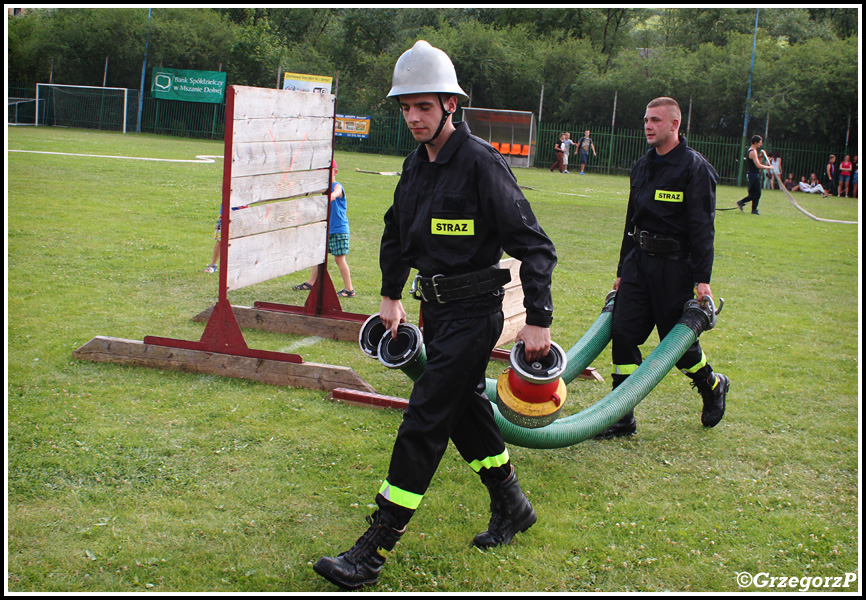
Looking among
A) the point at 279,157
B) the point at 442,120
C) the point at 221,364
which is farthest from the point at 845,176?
the point at 442,120

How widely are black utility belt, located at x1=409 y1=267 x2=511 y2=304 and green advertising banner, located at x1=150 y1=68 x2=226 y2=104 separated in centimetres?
3920

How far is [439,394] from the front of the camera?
11.1ft

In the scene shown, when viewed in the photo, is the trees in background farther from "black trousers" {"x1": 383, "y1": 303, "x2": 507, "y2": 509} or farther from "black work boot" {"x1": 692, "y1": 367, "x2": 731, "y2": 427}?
"black trousers" {"x1": 383, "y1": 303, "x2": 507, "y2": 509}

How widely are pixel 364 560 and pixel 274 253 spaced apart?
149 inches

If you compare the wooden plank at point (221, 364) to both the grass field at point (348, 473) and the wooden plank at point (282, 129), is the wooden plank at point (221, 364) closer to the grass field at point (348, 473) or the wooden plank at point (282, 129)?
the grass field at point (348, 473)

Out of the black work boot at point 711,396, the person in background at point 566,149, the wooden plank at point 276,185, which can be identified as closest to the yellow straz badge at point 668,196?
the black work boot at point 711,396

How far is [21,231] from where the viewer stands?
1067cm

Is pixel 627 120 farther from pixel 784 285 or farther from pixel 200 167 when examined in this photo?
pixel 784 285

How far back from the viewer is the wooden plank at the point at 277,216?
6129 mm

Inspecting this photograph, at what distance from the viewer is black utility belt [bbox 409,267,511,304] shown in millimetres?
3389

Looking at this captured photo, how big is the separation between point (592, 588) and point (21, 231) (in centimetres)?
984

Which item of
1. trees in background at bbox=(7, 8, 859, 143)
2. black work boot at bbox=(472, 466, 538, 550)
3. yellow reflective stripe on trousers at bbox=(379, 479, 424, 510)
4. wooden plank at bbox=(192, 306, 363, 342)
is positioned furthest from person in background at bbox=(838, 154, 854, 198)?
yellow reflective stripe on trousers at bbox=(379, 479, 424, 510)

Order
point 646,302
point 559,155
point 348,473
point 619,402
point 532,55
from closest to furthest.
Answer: point 348,473 → point 619,402 → point 646,302 → point 559,155 → point 532,55

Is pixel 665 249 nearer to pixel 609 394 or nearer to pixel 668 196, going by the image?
pixel 668 196
